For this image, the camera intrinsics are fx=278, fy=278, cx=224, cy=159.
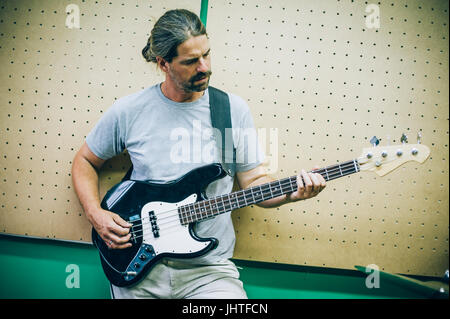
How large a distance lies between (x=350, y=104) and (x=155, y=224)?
0.95 meters

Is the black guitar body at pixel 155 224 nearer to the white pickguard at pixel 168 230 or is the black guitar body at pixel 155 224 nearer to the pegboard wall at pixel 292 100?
the white pickguard at pixel 168 230

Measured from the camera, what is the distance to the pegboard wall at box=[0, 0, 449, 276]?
118 centimetres

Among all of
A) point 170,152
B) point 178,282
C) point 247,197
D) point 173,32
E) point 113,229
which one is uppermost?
point 173,32

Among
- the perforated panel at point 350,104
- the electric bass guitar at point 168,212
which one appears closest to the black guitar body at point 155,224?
the electric bass guitar at point 168,212

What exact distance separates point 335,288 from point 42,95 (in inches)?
64.7

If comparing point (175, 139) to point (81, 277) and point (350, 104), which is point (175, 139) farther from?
point (81, 277)

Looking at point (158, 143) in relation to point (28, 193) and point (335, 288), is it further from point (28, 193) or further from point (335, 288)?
point (335, 288)

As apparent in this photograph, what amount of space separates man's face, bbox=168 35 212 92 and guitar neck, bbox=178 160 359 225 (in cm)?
43

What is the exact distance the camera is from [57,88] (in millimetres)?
1295

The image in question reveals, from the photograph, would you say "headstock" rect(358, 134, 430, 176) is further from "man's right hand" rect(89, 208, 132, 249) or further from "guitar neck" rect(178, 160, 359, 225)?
"man's right hand" rect(89, 208, 132, 249)

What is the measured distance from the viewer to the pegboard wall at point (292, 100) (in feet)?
3.86

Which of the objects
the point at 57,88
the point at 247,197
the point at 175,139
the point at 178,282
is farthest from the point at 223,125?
the point at 57,88

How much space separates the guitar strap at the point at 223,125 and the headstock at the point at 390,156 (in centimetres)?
49
